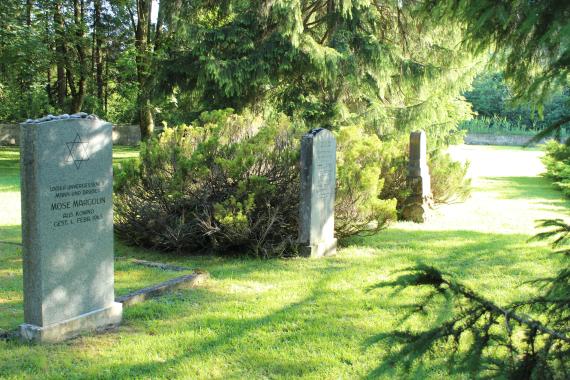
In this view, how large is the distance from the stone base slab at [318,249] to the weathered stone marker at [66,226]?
3.42m

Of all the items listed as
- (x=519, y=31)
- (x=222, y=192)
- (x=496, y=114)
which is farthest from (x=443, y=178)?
(x=496, y=114)

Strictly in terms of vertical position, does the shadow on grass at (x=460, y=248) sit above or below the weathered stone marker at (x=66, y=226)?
below

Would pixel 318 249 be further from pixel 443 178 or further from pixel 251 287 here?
pixel 443 178

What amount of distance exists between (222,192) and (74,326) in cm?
349

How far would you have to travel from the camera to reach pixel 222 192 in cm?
827

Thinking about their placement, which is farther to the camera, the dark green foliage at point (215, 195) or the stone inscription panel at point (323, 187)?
the stone inscription panel at point (323, 187)

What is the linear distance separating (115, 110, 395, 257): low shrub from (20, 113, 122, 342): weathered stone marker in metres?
2.57

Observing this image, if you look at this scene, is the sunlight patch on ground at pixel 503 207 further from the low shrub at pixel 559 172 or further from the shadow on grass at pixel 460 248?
the shadow on grass at pixel 460 248

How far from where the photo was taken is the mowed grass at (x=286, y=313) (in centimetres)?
444

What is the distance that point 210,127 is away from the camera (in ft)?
29.7

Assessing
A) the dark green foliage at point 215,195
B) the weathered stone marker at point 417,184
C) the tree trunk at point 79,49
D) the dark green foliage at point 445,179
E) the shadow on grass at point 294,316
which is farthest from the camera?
the tree trunk at point 79,49

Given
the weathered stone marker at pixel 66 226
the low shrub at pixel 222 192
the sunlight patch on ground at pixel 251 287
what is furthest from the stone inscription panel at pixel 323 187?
the weathered stone marker at pixel 66 226

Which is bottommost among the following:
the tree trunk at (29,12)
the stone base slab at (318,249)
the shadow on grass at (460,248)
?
the shadow on grass at (460,248)

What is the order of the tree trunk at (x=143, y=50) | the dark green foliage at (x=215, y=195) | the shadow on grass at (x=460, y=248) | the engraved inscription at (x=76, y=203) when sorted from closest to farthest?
1. the engraved inscription at (x=76, y=203)
2. the shadow on grass at (x=460, y=248)
3. the dark green foliage at (x=215, y=195)
4. the tree trunk at (x=143, y=50)
